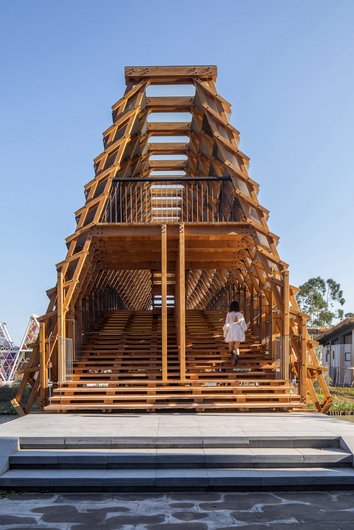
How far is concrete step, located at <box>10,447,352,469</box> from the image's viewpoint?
291 inches

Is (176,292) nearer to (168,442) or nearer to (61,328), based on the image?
(61,328)

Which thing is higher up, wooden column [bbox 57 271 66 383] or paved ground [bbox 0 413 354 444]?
wooden column [bbox 57 271 66 383]

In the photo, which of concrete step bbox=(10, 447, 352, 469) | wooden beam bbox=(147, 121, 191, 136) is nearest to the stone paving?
concrete step bbox=(10, 447, 352, 469)

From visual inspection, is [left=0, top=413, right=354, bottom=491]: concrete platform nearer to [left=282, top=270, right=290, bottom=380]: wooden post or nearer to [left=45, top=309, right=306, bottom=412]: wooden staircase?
[left=45, top=309, right=306, bottom=412]: wooden staircase

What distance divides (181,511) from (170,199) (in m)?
20.4

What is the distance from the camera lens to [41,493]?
Result: 682 centimetres

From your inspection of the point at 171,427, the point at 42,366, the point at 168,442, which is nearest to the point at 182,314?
the point at 42,366

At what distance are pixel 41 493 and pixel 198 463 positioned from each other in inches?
80.0

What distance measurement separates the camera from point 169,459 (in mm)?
7395

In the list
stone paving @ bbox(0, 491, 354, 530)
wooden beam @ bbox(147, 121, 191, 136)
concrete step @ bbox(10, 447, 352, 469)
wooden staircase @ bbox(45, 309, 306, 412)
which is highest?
wooden beam @ bbox(147, 121, 191, 136)

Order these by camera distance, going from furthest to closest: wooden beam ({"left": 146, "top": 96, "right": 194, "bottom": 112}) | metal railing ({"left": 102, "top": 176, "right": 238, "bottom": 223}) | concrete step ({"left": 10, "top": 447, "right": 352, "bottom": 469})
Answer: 1. wooden beam ({"left": 146, "top": 96, "right": 194, "bottom": 112})
2. metal railing ({"left": 102, "top": 176, "right": 238, "bottom": 223})
3. concrete step ({"left": 10, "top": 447, "right": 352, "bottom": 469})

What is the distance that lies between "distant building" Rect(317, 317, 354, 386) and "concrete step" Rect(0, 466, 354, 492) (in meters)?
26.4

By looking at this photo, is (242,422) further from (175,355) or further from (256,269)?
(256,269)

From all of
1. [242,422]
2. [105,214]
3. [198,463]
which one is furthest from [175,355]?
[198,463]
